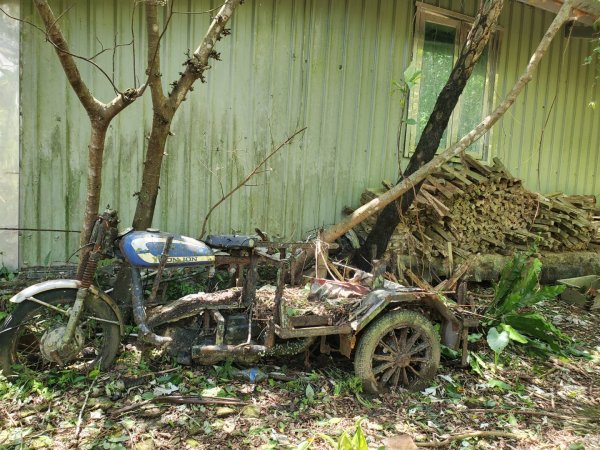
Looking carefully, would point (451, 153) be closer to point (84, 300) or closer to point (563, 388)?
point (563, 388)

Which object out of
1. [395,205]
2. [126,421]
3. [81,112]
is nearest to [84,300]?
[126,421]

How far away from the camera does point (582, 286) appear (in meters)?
7.05

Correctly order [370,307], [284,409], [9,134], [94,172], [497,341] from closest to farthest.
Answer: [284,409]
[370,307]
[94,172]
[497,341]
[9,134]

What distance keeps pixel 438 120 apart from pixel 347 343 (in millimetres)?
3142

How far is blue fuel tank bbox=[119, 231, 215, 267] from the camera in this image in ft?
13.0

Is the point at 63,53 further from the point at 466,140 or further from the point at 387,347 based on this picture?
the point at 466,140

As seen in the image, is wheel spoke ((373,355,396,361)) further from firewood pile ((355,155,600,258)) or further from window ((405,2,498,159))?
window ((405,2,498,159))

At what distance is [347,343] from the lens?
4043 millimetres

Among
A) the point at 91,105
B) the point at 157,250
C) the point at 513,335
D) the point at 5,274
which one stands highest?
the point at 91,105

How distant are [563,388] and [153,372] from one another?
3585 millimetres

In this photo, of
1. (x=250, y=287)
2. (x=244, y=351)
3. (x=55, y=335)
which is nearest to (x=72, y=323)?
(x=55, y=335)

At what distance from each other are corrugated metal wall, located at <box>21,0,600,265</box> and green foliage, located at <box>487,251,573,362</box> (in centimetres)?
198

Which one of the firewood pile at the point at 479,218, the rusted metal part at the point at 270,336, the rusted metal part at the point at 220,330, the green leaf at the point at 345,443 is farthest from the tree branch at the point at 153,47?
the firewood pile at the point at 479,218

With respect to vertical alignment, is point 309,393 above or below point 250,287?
below
